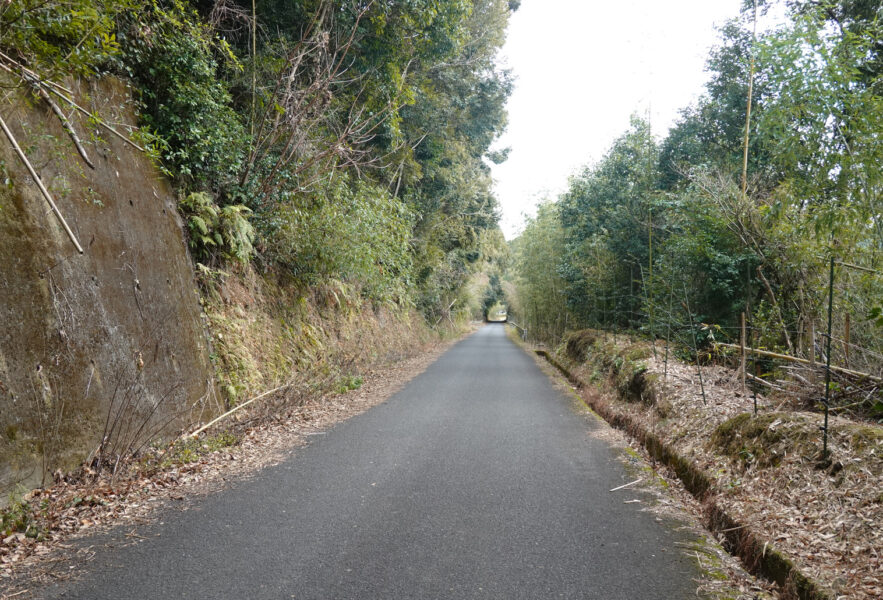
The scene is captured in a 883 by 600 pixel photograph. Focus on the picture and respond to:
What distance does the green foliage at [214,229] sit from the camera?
7.15 m

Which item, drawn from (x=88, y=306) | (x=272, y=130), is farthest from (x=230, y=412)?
(x=272, y=130)

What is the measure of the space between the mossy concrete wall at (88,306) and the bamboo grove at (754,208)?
5.85 metres

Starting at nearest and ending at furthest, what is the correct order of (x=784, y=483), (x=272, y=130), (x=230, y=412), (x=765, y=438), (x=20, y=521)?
1. (x=20, y=521)
2. (x=784, y=483)
3. (x=765, y=438)
4. (x=230, y=412)
5. (x=272, y=130)

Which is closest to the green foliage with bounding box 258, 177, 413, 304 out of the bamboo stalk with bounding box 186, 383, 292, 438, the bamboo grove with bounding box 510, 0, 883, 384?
the bamboo stalk with bounding box 186, 383, 292, 438

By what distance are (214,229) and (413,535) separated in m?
5.77

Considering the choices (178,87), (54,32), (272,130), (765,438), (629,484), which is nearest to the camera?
(765,438)

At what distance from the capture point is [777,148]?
5.76 m

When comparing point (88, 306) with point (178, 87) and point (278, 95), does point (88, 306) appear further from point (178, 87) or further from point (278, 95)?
point (278, 95)

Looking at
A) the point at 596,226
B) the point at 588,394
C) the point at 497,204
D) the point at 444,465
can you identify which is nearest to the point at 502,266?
the point at 497,204

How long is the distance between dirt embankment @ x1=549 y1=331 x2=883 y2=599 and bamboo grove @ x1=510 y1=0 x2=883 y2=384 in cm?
93

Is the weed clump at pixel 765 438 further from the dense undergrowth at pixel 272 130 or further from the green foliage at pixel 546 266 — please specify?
the green foliage at pixel 546 266

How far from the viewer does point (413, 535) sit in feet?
11.3

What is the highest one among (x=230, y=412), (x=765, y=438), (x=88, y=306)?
(x=88, y=306)

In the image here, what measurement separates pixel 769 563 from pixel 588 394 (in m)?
6.69
